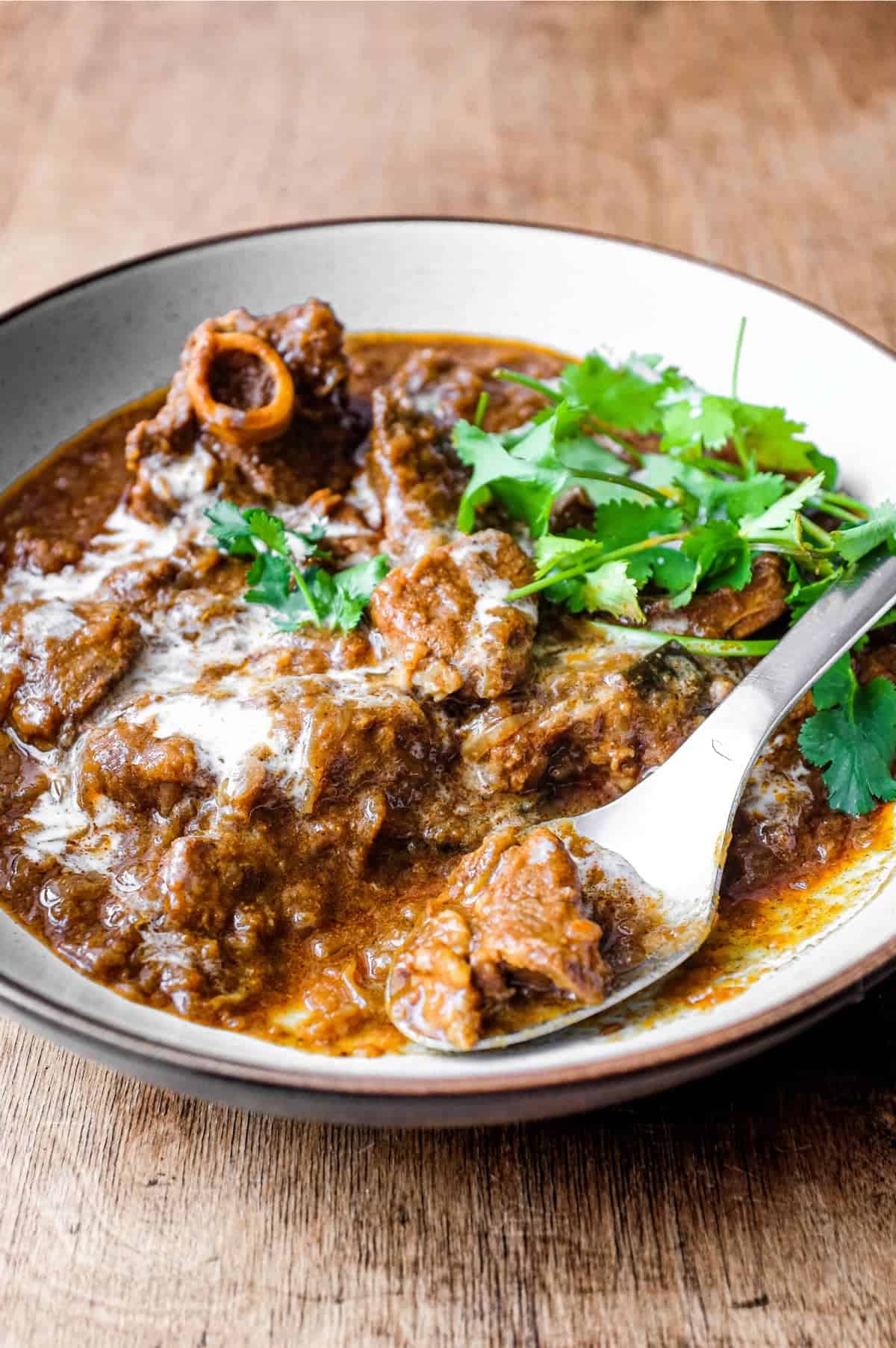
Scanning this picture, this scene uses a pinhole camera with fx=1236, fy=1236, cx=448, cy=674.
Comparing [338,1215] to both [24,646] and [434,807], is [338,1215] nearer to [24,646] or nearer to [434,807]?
[434,807]

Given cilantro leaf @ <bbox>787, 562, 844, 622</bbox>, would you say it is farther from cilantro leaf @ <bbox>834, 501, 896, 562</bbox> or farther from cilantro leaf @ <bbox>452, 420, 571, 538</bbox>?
cilantro leaf @ <bbox>452, 420, 571, 538</bbox>

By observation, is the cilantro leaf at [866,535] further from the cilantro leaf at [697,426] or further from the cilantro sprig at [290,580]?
the cilantro sprig at [290,580]

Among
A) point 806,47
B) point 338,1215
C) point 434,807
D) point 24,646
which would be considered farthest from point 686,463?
point 806,47

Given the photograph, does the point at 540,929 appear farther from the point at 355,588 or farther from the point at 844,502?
the point at 844,502

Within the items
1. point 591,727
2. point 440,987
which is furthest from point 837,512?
point 440,987

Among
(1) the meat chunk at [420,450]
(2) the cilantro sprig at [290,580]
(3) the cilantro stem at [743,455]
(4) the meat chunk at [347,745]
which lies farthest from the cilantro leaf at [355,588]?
(3) the cilantro stem at [743,455]

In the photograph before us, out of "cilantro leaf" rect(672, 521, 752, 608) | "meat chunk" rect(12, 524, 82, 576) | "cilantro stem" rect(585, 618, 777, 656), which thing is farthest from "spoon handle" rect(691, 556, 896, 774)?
"meat chunk" rect(12, 524, 82, 576)

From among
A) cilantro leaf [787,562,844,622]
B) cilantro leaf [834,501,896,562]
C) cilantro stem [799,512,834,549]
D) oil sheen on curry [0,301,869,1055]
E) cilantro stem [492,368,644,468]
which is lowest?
oil sheen on curry [0,301,869,1055]
